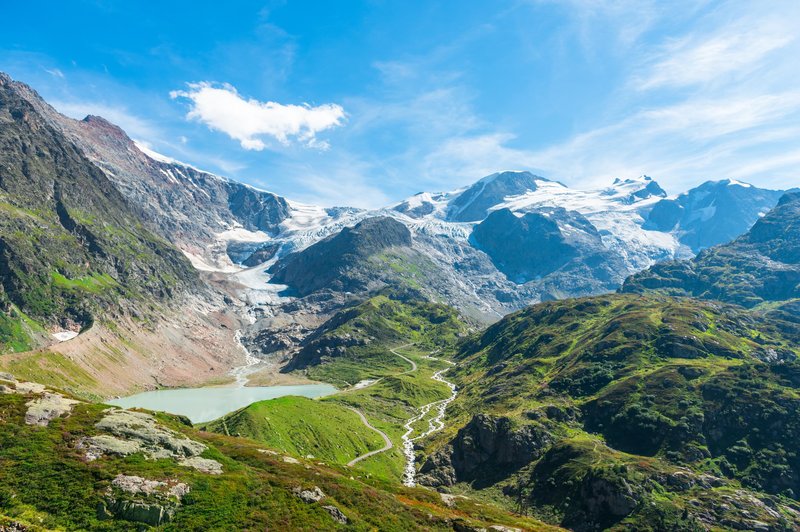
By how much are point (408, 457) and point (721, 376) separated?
12696 cm

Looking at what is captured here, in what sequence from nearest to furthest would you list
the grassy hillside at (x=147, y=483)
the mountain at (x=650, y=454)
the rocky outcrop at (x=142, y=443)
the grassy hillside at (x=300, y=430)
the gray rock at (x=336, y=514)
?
the grassy hillside at (x=147, y=483) → the rocky outcrop at (x=142, y=443) → the gray rock at (x=336, y=514) → the mountain at (x=650, y=454) → the grassy hillside at (x=300, y=430)

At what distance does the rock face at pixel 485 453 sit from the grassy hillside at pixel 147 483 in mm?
88412

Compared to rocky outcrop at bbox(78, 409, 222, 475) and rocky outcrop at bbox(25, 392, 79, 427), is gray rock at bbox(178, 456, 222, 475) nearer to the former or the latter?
rocky outcrop at bbox(78, 409, 222, 475)

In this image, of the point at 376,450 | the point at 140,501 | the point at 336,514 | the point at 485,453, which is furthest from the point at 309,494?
the point at 376,450

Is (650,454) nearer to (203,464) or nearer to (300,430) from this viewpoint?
(300,430)

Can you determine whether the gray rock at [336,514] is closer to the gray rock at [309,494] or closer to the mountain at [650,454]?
the gray rock at [309,494]

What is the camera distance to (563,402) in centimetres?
19988

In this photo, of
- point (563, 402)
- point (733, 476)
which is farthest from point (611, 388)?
point (733, 476)

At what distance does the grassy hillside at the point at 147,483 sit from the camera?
43.6 m

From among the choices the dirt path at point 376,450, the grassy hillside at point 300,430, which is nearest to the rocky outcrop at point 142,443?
the grassy hillside at point 300,430

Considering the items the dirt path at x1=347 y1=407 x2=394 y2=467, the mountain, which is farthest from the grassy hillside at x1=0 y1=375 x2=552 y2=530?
the dirt path at x1=347 y1=407 x2=394 y2=467

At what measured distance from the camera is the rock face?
150 meters

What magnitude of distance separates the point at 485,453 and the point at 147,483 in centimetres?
13024

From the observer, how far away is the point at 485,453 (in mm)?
159000
